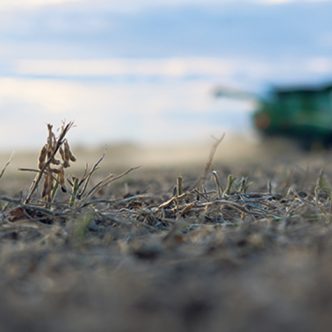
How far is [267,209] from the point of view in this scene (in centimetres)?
394

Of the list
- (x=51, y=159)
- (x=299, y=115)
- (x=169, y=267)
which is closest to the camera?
(x=169, y=267)

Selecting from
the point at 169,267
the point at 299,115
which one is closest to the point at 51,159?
the point at 169,267

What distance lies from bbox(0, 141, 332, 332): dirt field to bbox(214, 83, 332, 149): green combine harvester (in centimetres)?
1860

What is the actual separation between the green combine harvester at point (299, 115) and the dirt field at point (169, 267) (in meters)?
18.6

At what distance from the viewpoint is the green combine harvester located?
73.6 ft

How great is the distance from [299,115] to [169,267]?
20.4 metres

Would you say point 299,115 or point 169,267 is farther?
point 299,115

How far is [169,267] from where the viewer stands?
2.47 meters

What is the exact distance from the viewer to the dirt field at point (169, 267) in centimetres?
190

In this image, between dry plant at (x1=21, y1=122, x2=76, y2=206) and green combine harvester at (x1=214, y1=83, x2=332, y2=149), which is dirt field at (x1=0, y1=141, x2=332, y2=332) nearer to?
dry plant at (x1=21, y1=122, x2=76, y2=206)

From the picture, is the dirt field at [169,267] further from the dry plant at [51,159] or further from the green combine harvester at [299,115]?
the green combine harvester at [299,115]

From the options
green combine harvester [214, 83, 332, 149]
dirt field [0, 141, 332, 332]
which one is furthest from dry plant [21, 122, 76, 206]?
green combine harvester [214, 83, 332, 149]

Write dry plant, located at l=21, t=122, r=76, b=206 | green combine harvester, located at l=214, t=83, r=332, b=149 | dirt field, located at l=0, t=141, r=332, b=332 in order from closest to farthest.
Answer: dirt field, located at l=0, t=141, r=332, b=332
dry plant, located at l=21, t=122, r=76, b=206
green combine harvester, located at l=214, t=83, r=332, b=149

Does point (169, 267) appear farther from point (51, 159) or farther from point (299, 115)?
point (299, 115)
